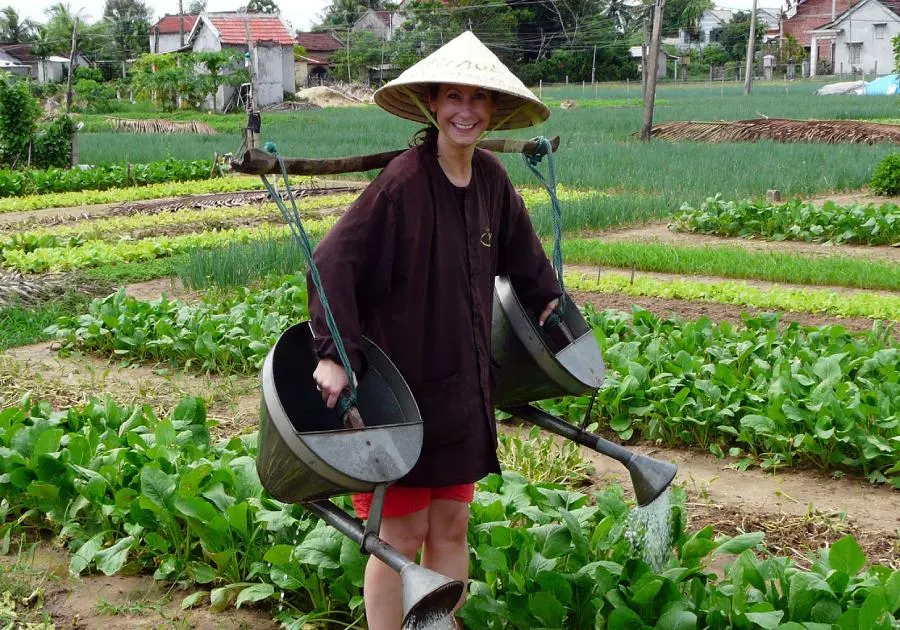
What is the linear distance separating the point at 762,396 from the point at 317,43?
196ft

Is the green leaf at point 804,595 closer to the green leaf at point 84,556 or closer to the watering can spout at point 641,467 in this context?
the watering can spout at point 641,467

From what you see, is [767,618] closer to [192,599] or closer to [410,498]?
[410,498]

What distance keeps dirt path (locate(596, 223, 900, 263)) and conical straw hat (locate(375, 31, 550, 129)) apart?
7.17 metres

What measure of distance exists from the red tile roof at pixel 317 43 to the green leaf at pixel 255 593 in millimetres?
59854

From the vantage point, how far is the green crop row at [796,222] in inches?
400

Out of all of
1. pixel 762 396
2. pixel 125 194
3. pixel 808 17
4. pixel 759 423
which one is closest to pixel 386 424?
pixel 759 423

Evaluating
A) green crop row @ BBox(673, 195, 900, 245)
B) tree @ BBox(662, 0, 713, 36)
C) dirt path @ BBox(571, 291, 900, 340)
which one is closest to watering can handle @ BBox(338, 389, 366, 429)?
dirt path @ BBox(571, 291, 900, 340)

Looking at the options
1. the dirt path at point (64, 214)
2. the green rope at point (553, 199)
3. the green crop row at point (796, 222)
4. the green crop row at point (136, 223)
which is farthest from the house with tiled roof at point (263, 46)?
the green rope at point (553, 199)

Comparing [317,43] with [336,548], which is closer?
[336,548]

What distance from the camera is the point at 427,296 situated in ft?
8.48

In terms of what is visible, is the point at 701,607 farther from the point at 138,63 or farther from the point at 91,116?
the point at 138,63

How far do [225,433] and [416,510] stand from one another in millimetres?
2497

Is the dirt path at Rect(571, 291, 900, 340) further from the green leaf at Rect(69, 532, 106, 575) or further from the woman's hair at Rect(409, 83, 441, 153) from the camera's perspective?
the woman's hair at Rect(409, 83, 441, 153)

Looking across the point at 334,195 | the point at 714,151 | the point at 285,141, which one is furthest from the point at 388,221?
the point at 285,141
